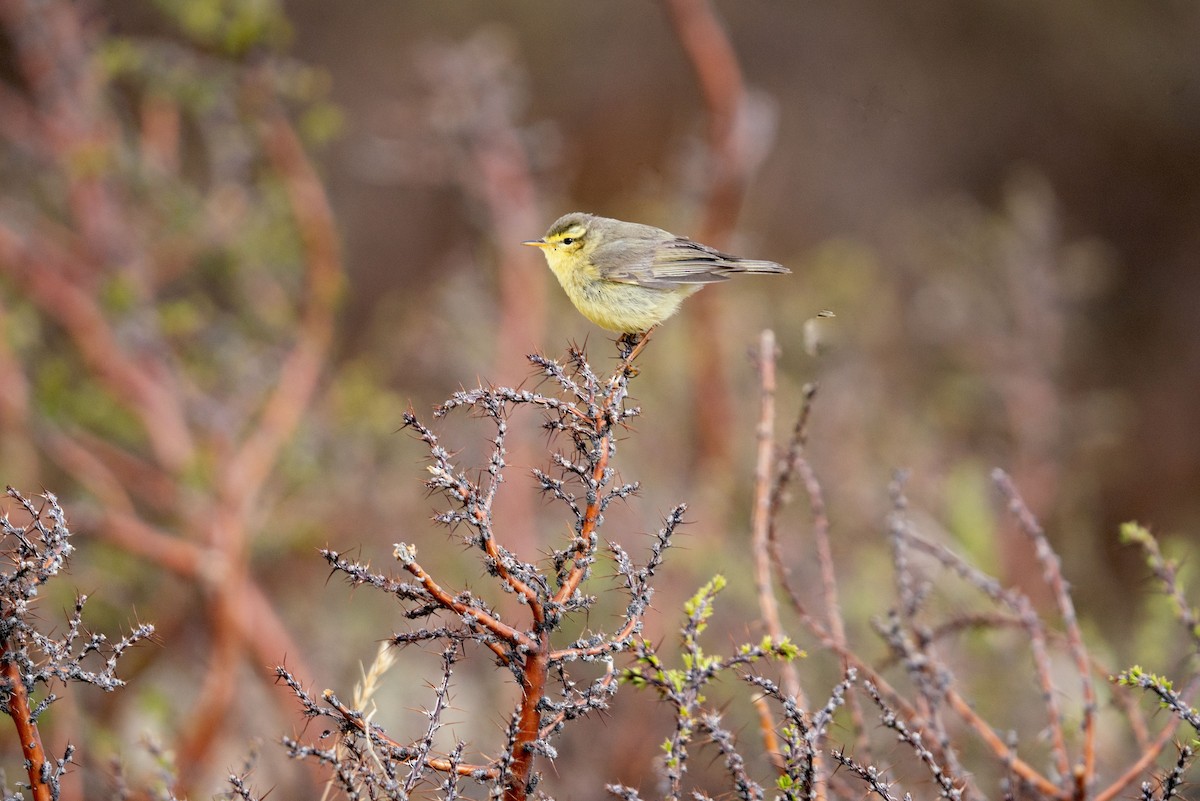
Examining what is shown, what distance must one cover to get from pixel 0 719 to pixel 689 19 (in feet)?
16.8

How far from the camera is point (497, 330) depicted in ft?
24.1

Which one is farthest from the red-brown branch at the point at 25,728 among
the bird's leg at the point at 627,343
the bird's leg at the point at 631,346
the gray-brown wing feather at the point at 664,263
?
the gray-brown wing feather at the point at 664,263

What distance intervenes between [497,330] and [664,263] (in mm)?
4079

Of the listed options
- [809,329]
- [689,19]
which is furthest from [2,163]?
[809,329]

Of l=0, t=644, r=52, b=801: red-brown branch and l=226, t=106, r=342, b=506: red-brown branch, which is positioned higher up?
l=226, t=106, r=342, b=506: red-brown branch

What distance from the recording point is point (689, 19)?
589 cm

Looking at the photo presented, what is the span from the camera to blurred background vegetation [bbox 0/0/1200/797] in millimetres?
5309

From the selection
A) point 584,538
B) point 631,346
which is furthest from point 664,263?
point 584,538

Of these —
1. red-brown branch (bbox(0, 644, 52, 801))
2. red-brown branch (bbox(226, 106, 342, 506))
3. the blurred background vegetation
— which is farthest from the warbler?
red-brown branch (bbox(226, 106, 342, 506))

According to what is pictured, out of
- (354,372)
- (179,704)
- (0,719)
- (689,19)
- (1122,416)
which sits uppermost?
(1122,416)

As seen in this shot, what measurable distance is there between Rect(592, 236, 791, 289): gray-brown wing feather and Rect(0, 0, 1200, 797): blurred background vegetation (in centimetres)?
48

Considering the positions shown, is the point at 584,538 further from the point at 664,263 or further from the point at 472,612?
the point at 664,263

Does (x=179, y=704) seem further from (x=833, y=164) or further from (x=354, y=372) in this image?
(x=833, y=164)

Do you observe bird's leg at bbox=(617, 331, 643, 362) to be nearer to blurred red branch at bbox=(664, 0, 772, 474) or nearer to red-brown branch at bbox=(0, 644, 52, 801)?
red-brown branch at bbox=(0, 644, 52, 801)
